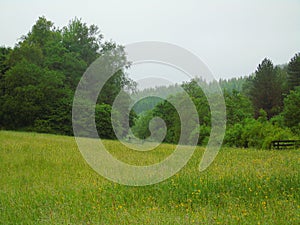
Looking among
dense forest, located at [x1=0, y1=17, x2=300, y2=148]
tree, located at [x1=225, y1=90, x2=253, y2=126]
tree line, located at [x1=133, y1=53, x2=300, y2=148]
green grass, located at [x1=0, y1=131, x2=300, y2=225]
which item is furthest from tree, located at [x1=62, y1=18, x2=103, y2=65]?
green grass, located at [x1=0, y1=131, x2=300, y2=225]

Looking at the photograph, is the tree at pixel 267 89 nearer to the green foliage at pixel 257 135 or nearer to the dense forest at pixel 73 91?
the dense forest at pixel 73 91

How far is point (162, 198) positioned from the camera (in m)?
7.78

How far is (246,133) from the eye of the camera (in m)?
34.6

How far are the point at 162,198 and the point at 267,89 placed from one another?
49.8 metres

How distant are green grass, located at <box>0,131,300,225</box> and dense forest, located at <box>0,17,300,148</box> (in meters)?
19.5

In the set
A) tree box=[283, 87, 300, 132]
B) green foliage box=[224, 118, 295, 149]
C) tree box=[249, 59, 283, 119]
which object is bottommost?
green foliage box=[224, 118, 295, 149]

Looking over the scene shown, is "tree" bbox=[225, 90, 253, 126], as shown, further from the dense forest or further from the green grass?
the green grass

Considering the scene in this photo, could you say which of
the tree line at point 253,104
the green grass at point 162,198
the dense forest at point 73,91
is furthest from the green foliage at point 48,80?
the green grass at point 162,198

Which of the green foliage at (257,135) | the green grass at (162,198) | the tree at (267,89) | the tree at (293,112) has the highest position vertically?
the tree at (267,89)

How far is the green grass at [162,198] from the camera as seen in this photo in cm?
623

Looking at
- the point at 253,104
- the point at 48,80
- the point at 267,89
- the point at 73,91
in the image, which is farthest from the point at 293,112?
the point at 48,80

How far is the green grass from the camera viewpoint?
6.23 m

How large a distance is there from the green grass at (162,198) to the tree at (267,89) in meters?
45.2

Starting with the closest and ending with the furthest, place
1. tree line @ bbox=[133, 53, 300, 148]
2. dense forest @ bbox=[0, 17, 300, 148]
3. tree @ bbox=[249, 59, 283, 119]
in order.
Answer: dense forest @ bbox=[0, 17, 300, 148] → tree line @ bbox=[133, 53, 300, 148] → tree @ bbox=[249, 59, 283, 119]
